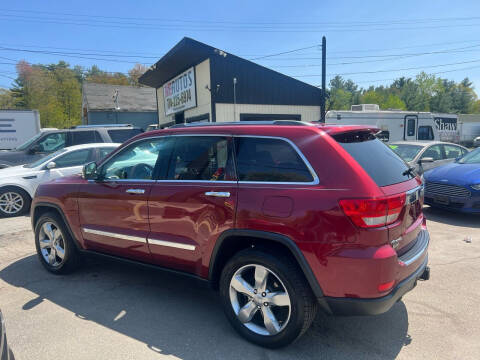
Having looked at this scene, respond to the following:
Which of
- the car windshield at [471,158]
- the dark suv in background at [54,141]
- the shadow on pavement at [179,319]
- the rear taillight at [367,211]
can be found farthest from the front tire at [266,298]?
the dark suv in background at [54,141]

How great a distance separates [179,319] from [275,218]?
1.48m

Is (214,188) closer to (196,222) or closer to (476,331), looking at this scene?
A: (196,222)

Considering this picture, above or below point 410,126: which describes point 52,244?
below

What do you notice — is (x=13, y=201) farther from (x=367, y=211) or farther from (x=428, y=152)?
(x=428, y=152)

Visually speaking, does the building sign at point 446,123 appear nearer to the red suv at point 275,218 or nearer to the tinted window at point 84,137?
the tinted window at point 84,137

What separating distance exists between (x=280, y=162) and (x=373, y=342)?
166cm

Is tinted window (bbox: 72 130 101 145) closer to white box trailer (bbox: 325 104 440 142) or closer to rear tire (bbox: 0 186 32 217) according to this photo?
rear tire (bbox: 0 186 32 217)

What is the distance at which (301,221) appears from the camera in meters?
2.30

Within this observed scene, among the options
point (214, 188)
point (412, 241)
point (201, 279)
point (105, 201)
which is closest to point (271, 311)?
point (201, 279)

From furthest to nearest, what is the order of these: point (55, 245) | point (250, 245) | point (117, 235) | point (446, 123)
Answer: point (446, 123)
point (55, 245)
point (117, 235)
point (250, 245)

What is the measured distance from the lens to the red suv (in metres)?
2.21

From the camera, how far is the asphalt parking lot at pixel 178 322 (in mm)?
2557

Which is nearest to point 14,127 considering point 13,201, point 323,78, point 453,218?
point 13,201

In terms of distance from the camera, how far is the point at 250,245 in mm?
2688
